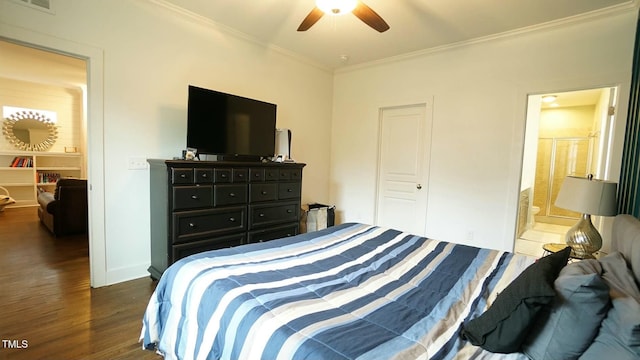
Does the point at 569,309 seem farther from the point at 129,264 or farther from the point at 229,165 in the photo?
the point at 129,264

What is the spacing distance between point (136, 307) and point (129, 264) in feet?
2.13

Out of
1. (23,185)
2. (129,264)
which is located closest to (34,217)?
(23,185)

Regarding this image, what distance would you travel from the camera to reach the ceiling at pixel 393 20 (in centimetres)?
264

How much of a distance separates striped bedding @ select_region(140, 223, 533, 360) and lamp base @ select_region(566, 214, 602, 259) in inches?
30.5

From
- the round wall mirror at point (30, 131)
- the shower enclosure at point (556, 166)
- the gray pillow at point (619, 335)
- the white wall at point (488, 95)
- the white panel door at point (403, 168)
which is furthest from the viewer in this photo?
the round wall mirror at point (30, 131)

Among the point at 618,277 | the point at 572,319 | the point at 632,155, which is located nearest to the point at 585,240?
the point at 632,155

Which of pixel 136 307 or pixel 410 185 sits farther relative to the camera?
pixel 410 185

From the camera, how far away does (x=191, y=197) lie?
102 inches

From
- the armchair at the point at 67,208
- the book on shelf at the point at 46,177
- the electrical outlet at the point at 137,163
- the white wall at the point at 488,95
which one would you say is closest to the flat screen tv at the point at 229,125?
the electrical outlet at the point at 137,163

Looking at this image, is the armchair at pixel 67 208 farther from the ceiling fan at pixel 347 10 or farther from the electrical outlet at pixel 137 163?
the ceiling fan at pixel 347 10

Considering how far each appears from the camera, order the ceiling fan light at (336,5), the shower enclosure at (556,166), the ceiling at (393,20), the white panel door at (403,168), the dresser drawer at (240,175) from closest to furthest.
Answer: the ceiling fan light at (336,5) < the ceiling at (393,20) < the dresser drawer at (240,175) < the white panel door at (403,168) < the shower enclosure at (556,166)

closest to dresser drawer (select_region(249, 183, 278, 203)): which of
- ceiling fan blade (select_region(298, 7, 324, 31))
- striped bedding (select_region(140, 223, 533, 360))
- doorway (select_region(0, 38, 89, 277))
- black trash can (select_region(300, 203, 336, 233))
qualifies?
black trash can (select_region(300, 203, 336, 233))

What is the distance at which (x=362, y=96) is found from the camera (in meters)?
4.39

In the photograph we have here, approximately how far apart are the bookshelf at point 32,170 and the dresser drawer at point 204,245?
5858 mm
